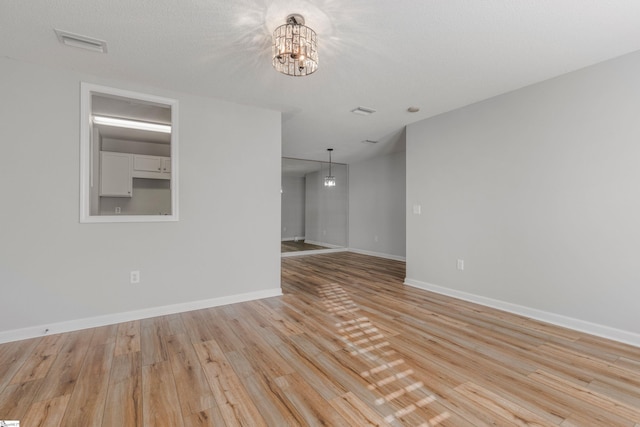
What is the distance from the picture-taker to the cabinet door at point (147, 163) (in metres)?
4.53

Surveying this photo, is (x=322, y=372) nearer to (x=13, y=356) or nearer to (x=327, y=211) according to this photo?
(x=13, y=356)

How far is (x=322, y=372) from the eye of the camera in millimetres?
1934

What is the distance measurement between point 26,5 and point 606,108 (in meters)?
4.55

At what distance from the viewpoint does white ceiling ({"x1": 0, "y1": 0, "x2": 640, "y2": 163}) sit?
1.86 metres

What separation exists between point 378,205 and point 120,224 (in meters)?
5.35

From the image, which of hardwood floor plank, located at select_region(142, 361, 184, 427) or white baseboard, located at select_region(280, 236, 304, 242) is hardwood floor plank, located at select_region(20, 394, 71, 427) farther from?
white baseboard, located at select_region(280, 236, 304, 242)

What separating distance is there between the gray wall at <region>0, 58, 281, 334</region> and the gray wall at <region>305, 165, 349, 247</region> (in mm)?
3954

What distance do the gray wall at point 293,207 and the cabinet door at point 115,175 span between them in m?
3.34

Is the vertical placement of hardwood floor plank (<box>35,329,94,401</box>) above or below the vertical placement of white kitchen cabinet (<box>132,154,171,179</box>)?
below

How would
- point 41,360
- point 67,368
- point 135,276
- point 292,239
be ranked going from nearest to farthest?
point 67,368
point 41,360
point 135,276
point 292,239

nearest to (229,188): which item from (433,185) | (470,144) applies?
(433,185)

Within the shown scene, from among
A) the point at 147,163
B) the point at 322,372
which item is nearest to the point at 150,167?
the point at 147,163

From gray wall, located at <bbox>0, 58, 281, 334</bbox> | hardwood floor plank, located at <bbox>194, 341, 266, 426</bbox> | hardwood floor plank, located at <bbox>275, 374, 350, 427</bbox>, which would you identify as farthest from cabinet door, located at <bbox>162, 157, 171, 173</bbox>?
hardwood floor plank, located at <bbox>275, 374, 350, 427</bbox>

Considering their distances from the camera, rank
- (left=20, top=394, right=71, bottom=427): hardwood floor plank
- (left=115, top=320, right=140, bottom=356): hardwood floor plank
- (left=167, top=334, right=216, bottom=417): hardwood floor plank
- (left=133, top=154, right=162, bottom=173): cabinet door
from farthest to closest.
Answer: (left=133, top=154, right=162, bottom=173): cabinet door < (left=115, top=320, right=140, bottom=356): hardwood floor plank < (left=167, top=334, right=216, bottom=417): hardwood floor plank < (left=20, top=394, right=71, bottom=427): hardwood floor plank
